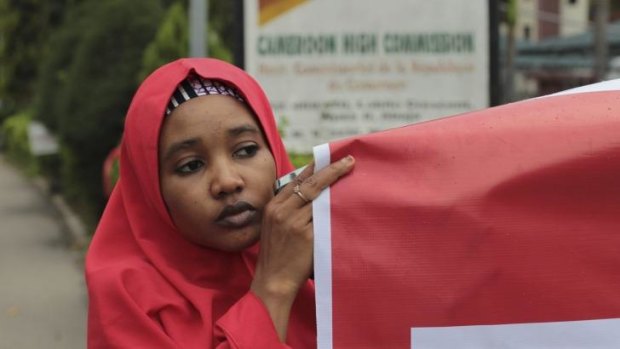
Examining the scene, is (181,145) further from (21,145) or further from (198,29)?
(21,145)

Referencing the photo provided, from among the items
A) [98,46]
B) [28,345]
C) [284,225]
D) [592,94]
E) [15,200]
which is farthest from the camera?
[15,200]

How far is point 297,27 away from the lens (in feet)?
17.1

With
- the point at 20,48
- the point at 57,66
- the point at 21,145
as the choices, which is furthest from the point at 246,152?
the point at 21,145

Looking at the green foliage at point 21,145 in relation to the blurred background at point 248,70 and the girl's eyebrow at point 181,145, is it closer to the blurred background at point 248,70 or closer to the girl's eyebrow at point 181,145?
the blurred background at point 248,70

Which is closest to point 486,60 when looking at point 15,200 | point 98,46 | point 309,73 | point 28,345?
point 309,73

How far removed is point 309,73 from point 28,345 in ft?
8.78

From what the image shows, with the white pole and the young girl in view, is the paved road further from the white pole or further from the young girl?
the young girl

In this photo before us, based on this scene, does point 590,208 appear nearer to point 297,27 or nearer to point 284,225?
point 284,225

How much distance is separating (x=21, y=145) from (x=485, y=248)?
877 inches

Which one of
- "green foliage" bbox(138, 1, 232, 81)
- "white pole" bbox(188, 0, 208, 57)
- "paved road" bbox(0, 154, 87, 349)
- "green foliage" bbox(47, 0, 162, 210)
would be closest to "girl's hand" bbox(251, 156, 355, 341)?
"white pole" bbox(188, 0, 208, 57)

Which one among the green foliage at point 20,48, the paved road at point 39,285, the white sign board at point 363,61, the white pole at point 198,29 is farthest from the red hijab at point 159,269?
the green foliage at point 20,48

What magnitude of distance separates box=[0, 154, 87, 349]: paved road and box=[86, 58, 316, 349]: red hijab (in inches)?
183

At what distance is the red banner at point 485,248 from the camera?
5.19 feet

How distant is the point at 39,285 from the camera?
826 centimetres
